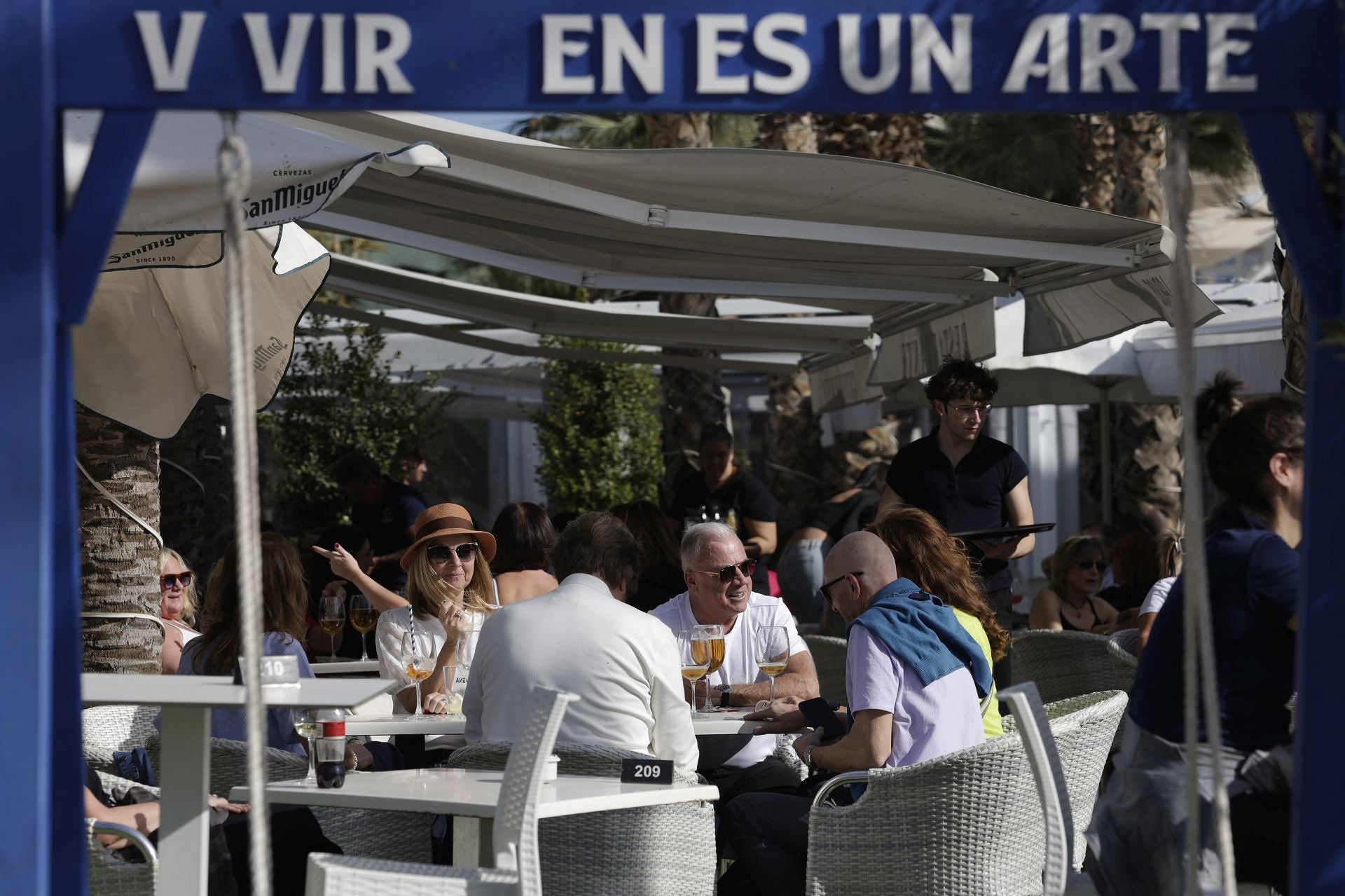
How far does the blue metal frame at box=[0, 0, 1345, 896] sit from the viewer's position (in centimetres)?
210

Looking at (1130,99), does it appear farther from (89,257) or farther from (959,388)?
(959,388)

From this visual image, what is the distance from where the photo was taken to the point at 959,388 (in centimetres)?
581

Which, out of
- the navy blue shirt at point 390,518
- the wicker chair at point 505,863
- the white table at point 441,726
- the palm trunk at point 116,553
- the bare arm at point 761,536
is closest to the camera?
the wicker chair at point 505,863

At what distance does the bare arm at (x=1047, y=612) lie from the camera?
6.84m

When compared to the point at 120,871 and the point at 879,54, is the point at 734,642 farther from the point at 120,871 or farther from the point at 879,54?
the point at 879,54

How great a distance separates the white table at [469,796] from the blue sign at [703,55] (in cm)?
134

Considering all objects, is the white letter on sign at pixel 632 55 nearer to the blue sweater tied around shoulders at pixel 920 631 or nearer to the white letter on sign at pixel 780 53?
the white letter on sign at pixel 780 53

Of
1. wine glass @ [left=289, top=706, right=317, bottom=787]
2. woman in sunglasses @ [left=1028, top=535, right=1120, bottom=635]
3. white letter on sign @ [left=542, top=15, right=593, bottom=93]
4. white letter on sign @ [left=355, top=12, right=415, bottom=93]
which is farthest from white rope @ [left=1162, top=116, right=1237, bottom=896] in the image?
woman in sunglasses @ [left=1028, top=535, right=1120, bottom=635]

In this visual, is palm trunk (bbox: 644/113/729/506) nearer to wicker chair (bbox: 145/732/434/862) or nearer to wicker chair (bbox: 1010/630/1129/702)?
wicker chair (bbox: 1010/630/1129/702)

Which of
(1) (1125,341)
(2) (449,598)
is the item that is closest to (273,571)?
(2) (449,598)

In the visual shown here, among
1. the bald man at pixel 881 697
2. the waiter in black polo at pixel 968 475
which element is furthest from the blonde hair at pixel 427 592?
the waiter in black polo at pixel 968 475

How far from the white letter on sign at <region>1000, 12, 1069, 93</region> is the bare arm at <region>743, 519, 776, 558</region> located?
5422 millimetres

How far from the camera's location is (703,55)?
2236 millimetres

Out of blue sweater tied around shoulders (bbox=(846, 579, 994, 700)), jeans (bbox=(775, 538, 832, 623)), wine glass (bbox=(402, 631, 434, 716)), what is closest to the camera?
blue sweater tied around shoulders (bbox=(846, 579, 994, 700))
